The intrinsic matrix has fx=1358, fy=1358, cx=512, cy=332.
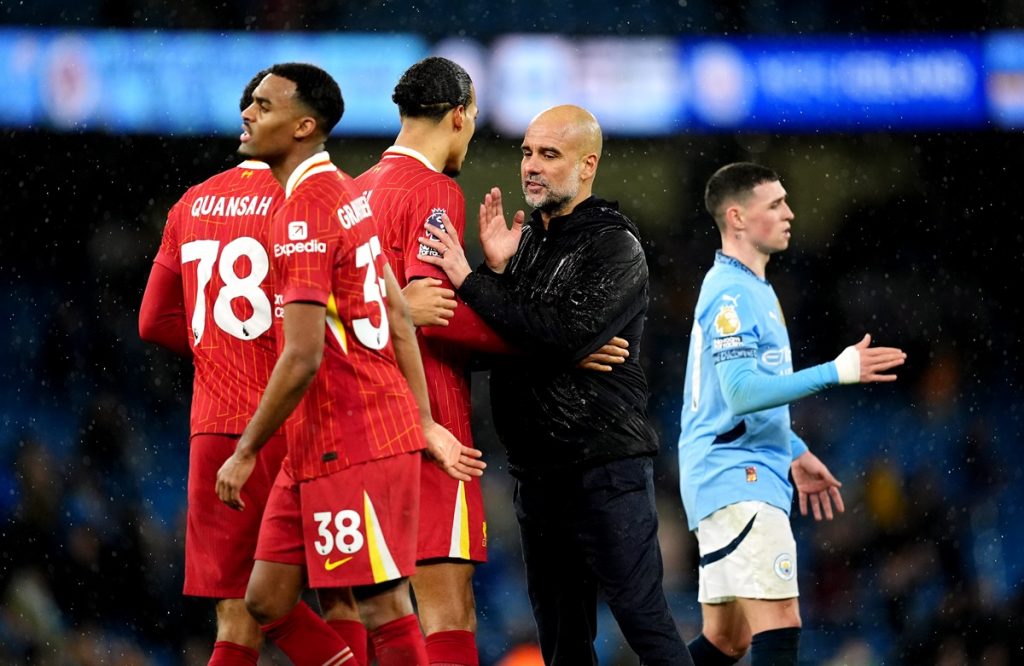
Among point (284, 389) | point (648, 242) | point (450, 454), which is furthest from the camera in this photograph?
point (648, 242)

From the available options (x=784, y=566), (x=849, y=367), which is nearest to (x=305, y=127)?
(x=849, y=367)

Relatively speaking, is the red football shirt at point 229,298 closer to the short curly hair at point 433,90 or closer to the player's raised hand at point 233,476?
the short curly hair at point 433,90

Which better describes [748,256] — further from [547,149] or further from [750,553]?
[547,149]

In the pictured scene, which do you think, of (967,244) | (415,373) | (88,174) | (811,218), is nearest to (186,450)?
(88,174)

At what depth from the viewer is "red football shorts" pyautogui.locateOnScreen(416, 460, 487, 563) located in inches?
157

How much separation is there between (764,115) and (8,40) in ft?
17.3

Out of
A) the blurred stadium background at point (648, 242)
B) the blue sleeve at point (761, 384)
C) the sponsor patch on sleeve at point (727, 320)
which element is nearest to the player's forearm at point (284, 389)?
the blue sleeve at point (761, 384)

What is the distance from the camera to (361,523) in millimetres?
3547

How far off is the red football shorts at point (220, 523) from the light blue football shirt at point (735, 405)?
5.65ft

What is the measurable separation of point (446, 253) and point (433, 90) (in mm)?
537

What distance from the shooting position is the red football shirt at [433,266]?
411 cm

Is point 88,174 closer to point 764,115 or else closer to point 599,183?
point 599,183

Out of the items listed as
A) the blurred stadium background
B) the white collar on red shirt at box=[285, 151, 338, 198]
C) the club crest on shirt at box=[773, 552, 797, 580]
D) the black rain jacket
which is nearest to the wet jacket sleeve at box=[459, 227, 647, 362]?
the black rain jacket

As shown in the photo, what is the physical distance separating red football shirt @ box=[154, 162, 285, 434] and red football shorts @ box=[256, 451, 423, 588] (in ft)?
2.29
